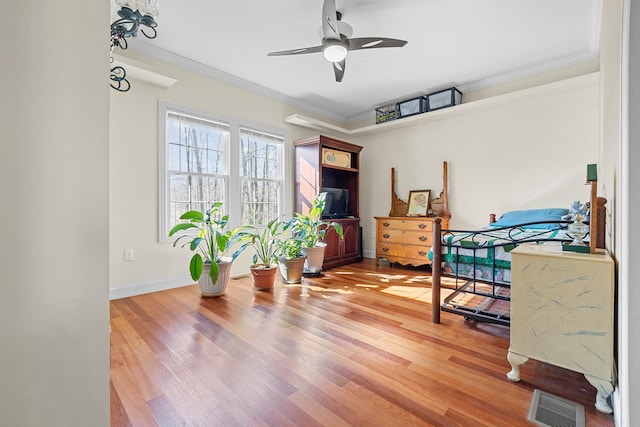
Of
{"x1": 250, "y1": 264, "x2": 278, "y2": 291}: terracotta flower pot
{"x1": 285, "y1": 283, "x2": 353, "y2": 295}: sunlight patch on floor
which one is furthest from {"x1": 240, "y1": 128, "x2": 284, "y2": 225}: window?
{"x1": 285, "y1": 283, "x2": 353, "y2": 295}: sunlight patch on floor

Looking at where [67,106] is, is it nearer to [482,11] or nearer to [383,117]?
[482,11]

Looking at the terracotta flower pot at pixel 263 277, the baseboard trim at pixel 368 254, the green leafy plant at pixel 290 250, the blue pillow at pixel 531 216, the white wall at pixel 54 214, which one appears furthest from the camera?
the baseboard trim at pixel 368 254

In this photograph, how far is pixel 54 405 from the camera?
2.14 ft

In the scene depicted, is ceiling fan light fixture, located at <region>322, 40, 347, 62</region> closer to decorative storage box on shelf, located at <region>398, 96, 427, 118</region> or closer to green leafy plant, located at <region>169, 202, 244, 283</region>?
green leafy plant, located at <region>169, 202, 244, 283</region>

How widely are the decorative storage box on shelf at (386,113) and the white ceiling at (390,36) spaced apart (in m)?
0.38

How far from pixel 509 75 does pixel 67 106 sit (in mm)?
4549

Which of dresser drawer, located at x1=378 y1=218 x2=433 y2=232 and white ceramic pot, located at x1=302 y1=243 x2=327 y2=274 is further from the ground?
dresser drawer, located at x1=378 y1=218 x2=433 y2=232

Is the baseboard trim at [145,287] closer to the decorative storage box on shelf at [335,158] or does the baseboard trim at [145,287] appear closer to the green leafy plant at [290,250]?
the green leafy plant at [290,250]

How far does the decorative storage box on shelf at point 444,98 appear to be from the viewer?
3945 mm

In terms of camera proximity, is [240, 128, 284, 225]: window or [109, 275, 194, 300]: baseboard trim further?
[240, 128, 284, 225]: window

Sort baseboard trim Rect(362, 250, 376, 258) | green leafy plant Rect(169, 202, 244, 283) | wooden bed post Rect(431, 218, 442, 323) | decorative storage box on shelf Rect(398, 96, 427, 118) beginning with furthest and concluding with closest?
baseboard trim Rect(362, 250, 376, 258)
decorative storage box on shelf Rect(398, 96, 427, 118)
green leafy plant Rect(169, 202, 244, 283)
wooden bed post Rect(431, 218, 442, 323)

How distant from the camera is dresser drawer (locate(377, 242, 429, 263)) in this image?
4051 mm

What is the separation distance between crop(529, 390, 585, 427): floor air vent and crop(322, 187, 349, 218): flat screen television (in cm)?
348

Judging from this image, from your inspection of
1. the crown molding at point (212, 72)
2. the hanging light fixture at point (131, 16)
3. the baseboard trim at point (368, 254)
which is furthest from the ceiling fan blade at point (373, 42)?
the baseboard trim at point (368, 254)
